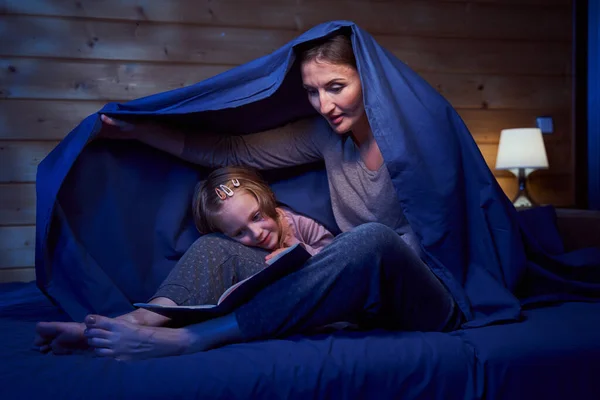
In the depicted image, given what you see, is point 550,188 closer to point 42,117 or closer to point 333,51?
point 333,51

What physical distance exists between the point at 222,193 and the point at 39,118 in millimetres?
1347

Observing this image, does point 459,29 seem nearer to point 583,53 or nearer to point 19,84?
point 583,53

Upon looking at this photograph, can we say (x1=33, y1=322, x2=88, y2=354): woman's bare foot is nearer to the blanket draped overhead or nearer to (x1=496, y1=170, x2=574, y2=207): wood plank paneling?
the blanket draped overhead

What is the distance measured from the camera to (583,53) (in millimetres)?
2889

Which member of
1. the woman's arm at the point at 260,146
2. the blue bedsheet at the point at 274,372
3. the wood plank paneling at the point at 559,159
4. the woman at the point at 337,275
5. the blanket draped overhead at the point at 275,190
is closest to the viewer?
the blue bedsheet at the point at 274,372

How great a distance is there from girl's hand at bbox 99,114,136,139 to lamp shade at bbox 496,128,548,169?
176 centimetres

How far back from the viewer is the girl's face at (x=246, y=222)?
51.4 inches

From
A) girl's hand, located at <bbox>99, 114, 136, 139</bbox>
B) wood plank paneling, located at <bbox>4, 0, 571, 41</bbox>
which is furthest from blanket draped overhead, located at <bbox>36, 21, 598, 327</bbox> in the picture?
wood plank paneling, located at <bbox>4, 0, 571, 41</bbox>

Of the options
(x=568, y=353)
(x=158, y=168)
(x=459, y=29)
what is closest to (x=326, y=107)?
(x=158, y=168)

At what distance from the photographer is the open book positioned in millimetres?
976

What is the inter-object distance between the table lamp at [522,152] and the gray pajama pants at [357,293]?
160 centimetres

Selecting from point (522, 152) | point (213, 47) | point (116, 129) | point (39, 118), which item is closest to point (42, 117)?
point (39, 118)

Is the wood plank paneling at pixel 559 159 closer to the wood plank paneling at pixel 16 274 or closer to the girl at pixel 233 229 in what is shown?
the girl at pixel 233 229

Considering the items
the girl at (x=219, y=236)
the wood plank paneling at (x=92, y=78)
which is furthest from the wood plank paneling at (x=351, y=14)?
the girl at (x=219, y=236)
